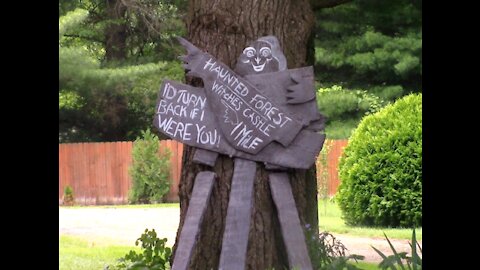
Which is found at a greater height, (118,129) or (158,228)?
(118,129)

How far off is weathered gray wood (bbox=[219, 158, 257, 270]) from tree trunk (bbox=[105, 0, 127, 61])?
19.7 metres

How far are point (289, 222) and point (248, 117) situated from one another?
811mm

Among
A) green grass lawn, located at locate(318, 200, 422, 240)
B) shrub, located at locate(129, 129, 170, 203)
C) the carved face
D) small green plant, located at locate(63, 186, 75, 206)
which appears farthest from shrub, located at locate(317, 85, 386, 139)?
the carved face

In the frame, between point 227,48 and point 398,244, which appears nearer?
point 227,48

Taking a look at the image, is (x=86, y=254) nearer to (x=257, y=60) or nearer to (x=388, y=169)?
(x=388, y=169)

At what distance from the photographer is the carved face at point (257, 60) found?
6227 millimetres

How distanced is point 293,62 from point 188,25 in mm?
872

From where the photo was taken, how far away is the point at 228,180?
20.8 ft

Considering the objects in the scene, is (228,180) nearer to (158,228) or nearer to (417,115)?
(417,115)

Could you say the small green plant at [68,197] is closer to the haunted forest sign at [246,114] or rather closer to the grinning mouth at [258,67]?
the haunted forest sign at [246,114]

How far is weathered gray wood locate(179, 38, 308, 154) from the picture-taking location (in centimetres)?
614

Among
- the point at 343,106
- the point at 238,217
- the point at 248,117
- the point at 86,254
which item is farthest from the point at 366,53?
the point at 238,217

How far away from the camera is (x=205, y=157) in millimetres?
6254
